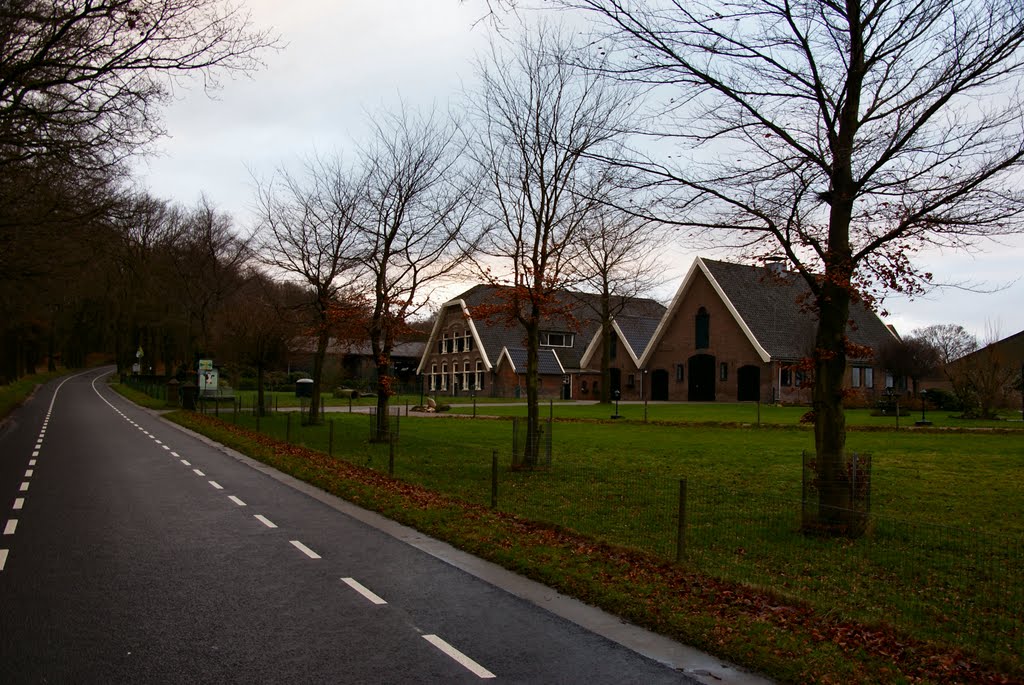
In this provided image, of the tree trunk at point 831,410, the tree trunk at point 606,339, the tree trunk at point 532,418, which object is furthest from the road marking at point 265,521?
the tree trunk at point 606,339

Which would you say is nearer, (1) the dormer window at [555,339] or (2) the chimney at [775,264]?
(2) the chimney at [775,264]

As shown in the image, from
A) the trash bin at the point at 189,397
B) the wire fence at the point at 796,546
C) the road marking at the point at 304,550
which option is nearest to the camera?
the wire fence at the point at 796,546

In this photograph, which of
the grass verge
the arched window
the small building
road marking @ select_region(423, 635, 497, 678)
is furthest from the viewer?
the arched window

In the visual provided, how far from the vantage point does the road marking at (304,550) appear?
9865mm

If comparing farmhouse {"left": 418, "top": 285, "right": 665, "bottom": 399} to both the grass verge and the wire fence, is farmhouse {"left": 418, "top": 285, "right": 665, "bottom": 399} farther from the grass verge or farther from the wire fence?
the grass verge

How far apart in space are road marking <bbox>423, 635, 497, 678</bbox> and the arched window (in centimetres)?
4864

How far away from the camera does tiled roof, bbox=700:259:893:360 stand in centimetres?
5022

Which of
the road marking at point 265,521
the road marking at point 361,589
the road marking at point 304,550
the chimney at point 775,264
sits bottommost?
the road marking at point 361,589

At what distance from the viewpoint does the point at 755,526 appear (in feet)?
38.5

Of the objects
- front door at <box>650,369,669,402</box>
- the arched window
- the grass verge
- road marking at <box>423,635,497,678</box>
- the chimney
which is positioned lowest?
road marking at <box>423,635,497,678</box>

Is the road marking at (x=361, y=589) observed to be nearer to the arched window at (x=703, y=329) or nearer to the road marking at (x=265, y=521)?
the road marking at (x=265, y=521)

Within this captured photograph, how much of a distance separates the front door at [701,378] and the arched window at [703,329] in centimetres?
78

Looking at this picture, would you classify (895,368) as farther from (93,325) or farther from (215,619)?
(93,325)

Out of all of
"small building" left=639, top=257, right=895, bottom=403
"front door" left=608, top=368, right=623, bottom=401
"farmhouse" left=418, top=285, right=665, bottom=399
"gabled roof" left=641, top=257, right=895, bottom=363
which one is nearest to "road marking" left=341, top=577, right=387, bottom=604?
"gabled roof" left=641, top=257, right=895, bottom=363
